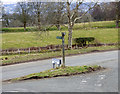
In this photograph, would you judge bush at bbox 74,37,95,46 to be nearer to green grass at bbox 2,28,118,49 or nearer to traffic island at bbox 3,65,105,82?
green grass at bbox 2,28,118,49

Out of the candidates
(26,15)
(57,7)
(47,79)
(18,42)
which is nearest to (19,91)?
(47,79)

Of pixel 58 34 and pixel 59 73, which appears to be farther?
pixel 58 34

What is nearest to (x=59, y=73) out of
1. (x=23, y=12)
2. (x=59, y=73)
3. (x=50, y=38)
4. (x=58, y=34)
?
(x=59, y=73)

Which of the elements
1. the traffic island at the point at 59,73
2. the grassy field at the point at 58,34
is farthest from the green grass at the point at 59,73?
the grassy field at the point at 58,34

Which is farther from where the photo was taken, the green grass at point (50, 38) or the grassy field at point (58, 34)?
the green grass at point (50, 38)

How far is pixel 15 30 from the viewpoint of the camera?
4603 centimetres

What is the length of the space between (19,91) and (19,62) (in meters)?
9.66

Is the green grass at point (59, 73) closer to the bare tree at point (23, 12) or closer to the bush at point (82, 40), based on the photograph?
the bush at point (82, 40)

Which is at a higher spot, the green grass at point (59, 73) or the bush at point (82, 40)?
the bush at point (82, 40)

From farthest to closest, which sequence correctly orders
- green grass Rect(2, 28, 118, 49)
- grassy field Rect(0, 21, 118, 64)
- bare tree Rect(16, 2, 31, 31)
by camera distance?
bare tree Rect(16, 2, 31, 31), green grass Rect(2, 28, 118, 49), grassy field Rect(0, 21, 118, 64)

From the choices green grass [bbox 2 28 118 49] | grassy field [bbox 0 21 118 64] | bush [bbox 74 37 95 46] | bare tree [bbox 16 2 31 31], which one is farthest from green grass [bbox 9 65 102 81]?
bare tree [bbox 16 2 31 31]

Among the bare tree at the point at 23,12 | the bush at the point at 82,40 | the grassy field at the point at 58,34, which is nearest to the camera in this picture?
the grassy field at the point at 58,34

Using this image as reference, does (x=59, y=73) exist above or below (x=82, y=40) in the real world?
below

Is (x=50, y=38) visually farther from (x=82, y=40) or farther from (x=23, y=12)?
(x=23, y=12)
